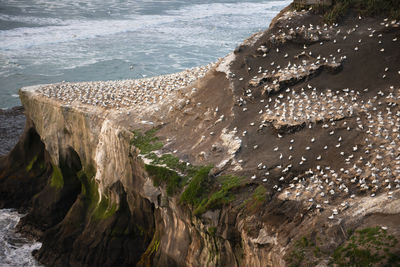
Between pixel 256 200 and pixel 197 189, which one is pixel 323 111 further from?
pixel 197 189

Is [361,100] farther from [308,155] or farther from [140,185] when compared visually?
[140,185]

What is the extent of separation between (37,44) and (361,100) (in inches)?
1679

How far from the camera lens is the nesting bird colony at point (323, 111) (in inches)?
448

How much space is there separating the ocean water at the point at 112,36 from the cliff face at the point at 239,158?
38.4 feet

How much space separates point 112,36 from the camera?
52938 mm

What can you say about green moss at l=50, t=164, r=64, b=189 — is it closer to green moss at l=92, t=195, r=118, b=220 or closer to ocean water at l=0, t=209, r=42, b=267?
ocean water at l=0, t=209, r=42, b=267

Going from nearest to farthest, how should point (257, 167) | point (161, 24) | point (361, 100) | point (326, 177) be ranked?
point (326, 177) < point (257, 167) < point (361, 100) < point (161, 24)

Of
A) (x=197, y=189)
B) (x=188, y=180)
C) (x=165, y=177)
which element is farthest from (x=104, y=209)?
(x=197, y=189)

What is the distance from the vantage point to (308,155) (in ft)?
41.0

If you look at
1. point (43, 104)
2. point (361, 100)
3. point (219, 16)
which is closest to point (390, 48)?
point (361, 100)

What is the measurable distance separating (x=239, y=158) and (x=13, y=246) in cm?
1168

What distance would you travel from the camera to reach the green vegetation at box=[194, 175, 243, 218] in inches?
465

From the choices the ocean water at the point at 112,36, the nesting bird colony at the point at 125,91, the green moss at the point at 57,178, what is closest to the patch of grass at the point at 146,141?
the nesting bird colony at the point at 125,91

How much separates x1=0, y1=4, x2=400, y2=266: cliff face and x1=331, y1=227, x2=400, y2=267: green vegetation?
0.13 ft
